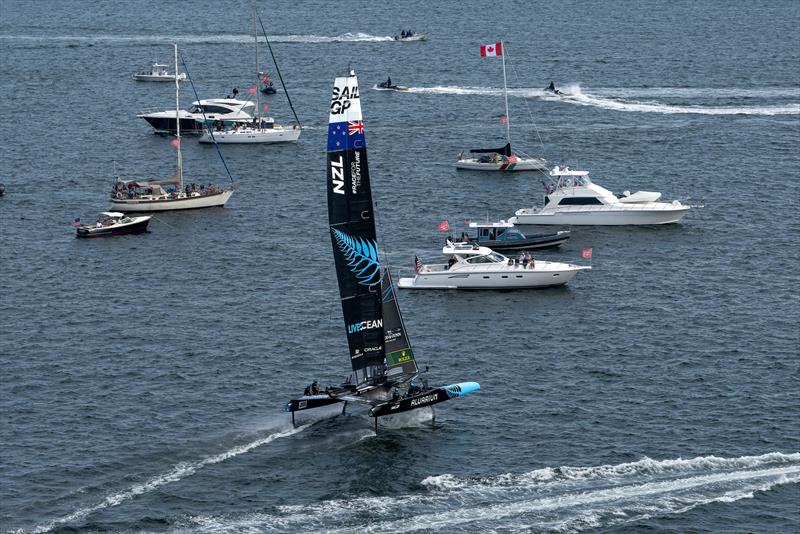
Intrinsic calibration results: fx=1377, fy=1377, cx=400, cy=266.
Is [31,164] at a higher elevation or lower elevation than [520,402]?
higher

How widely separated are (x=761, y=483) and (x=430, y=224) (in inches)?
2298

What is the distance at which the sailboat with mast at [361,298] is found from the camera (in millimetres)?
78438

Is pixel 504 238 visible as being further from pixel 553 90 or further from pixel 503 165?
pixel 553 90

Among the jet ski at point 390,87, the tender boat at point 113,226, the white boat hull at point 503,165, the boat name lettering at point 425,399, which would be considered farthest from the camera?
the jet ski at point 390,87

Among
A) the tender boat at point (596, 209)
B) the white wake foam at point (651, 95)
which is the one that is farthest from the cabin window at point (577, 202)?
the white wake foam at point (651, 95)

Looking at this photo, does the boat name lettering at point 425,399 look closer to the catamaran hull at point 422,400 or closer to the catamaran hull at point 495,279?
the catamaran hull at point 422,400

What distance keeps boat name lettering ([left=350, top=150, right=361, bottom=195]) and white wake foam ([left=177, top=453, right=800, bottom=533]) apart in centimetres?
1749

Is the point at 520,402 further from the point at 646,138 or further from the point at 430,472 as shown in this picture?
the point at 646,138

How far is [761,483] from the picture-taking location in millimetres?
73125

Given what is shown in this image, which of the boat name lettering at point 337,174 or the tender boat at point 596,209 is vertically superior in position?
the boat name lettering at point 337,174

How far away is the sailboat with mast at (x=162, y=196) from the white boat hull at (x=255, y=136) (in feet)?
94.6

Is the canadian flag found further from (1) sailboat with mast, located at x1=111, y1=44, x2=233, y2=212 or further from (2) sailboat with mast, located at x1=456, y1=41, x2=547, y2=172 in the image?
(1) sailboat with mast, located at x1=111, y1=44, x2=233, y2=212

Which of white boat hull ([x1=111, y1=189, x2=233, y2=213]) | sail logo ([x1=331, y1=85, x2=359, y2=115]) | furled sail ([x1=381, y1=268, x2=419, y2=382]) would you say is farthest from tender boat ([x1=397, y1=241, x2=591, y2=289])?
white boat hull ([x1=111, y1=189, x2=233, y2=213])

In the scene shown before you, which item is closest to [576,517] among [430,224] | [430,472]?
[430,472]
